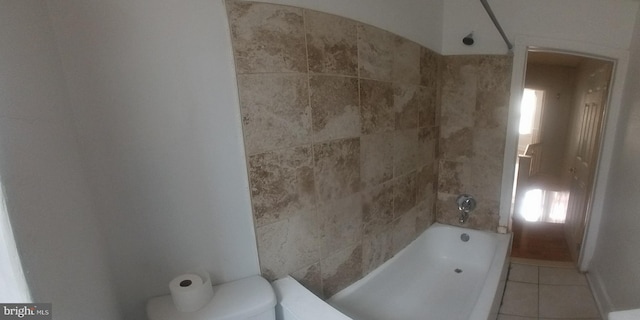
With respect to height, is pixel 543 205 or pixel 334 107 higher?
pixel 334 107

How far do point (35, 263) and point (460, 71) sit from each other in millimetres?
2533

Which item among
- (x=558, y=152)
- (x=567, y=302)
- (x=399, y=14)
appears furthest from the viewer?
(x=558, y=152)

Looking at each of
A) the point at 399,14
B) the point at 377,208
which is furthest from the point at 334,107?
the point at 399,14

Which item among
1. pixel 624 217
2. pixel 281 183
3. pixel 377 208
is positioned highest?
pixel 281 183

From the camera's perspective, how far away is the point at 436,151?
2.25m

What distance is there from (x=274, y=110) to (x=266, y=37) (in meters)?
0.28

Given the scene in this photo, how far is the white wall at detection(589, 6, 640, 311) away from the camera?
59.2 inches

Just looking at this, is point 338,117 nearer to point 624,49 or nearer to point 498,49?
point 498,49

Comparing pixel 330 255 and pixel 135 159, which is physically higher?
pixel 135 159

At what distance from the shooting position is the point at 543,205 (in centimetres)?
408

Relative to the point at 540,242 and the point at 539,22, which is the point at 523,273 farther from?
the point at 539,22

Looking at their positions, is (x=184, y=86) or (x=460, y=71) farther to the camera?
(x=460, y=71)

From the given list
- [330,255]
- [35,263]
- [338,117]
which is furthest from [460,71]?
[35,263]

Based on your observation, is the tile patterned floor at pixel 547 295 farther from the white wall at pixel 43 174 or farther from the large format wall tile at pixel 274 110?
the white wall at pixel 43 174
